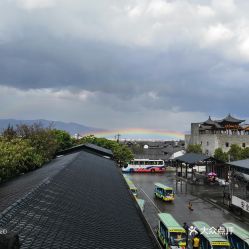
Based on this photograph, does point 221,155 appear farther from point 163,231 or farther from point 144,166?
point 163,231

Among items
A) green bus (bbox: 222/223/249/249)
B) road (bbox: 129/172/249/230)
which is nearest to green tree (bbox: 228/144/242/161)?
road (bbox: 129/172/249/230)

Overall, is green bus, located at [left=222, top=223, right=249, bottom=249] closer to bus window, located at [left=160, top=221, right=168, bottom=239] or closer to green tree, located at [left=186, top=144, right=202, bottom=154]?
bus window, located at [left=160, top=221, right=168, bottom=239]

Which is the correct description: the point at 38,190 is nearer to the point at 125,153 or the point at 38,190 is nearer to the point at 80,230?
the point at 80,230

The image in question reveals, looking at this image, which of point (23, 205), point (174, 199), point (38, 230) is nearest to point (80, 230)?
point (38, 230)

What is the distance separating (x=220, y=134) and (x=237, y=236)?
6237 cm

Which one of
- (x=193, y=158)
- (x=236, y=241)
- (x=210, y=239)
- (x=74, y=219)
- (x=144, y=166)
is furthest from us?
(x=144, y=166)

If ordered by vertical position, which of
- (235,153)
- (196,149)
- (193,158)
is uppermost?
(196,149)

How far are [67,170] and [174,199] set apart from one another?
26370mm

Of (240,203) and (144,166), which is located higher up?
(144,166)

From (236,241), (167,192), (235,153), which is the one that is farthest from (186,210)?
(235,153)

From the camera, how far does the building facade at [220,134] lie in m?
82.0

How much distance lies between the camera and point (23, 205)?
1245 cm

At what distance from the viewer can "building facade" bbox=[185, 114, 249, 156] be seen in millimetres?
82000

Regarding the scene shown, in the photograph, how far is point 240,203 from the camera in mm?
35531
